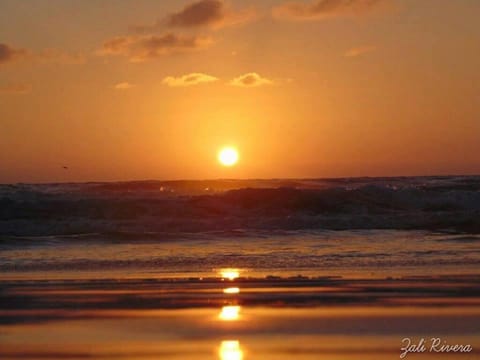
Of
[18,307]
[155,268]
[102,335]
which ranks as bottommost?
[102,335]

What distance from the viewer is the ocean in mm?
7895

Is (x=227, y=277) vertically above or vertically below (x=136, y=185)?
below

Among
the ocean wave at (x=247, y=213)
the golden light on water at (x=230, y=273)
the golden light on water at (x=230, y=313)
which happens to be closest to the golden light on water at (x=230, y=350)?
the golden light on water at (x=230, y=313)

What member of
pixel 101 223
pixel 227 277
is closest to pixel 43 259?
pixel 227 277

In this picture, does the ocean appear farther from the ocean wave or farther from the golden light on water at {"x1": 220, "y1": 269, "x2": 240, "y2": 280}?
the ocean wave

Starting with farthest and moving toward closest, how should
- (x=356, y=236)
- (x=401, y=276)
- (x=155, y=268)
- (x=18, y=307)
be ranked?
(x=356, y=236) < (x=155, y=268) < (x=401, y=276) < (x=18, y=307)

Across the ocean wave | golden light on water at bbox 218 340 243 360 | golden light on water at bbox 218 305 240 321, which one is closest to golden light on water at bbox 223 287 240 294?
golden light on water at bbox 218 305 240 321

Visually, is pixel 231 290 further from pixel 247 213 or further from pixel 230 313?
pixel 247 213

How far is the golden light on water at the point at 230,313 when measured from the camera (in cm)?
909

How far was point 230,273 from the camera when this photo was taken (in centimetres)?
1301

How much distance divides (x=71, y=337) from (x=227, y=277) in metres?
4.46

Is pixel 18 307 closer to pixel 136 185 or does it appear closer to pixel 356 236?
pixel 356 236

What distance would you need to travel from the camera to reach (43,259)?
1542 centimetres

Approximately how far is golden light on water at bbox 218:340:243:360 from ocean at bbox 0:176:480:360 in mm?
19
